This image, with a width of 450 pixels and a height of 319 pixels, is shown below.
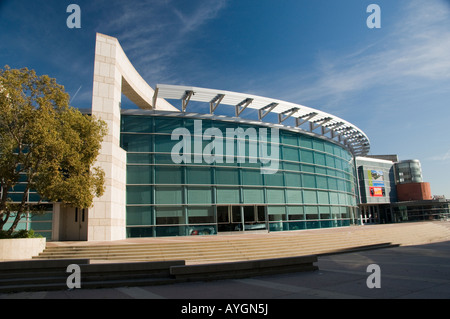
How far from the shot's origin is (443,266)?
12.1m

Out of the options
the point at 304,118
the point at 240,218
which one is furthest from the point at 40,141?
the point at 304,118

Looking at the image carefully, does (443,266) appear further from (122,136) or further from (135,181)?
(122,136)

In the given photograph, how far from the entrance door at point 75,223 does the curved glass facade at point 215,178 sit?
3.08m

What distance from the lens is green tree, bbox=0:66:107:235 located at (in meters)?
15.3

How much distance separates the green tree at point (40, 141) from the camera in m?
15.3

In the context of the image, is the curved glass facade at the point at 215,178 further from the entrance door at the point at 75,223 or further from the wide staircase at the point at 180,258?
the wide staircase at the point at 180,258
